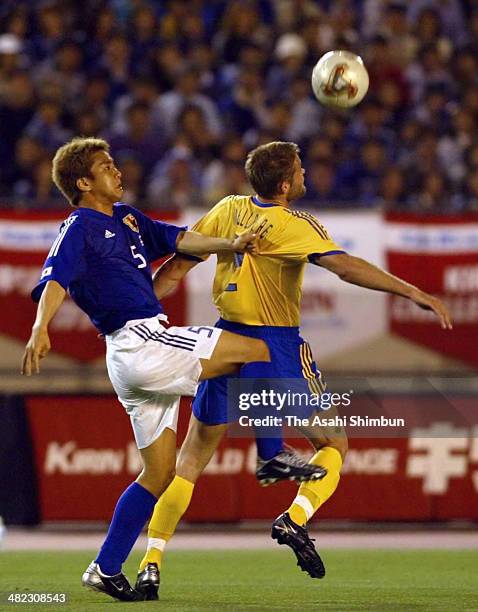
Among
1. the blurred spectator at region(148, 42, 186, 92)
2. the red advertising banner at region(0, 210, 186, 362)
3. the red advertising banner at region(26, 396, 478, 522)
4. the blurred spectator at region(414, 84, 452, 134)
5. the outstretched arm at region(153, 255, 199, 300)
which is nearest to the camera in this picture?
the outstretched arm at region(153, 255, 199, 300)

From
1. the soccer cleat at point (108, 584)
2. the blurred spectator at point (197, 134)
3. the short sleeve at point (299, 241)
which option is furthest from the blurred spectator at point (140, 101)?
the soccer cleat at point (108, 584)

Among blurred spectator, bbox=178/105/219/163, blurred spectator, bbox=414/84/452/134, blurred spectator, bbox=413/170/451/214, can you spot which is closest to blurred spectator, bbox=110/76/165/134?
blurred spectator, bbox=178/105/219/163

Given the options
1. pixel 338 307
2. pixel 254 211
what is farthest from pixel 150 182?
pixel 254 211

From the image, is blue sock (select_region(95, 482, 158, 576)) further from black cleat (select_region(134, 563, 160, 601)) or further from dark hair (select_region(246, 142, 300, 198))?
dark hair (select_region(246, 142, 300, 198))

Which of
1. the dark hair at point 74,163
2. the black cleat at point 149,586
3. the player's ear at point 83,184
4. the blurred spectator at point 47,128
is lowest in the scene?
the black cleat at point 149,586

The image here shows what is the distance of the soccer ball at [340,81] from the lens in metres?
7.91

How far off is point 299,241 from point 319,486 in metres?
1.30

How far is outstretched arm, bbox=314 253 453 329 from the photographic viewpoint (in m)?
6.91

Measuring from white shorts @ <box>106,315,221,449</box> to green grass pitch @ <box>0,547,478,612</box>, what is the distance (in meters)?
0.94

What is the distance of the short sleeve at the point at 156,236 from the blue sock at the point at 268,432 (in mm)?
759

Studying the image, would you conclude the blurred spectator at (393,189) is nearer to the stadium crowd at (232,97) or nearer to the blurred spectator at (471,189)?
the stadium crowd at (232,97)

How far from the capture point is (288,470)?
7.12 metres

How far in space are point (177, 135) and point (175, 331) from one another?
6726 millimetres

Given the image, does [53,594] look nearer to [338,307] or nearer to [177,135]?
[338,307]
